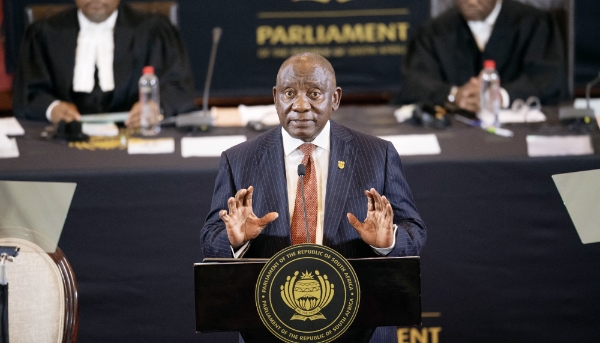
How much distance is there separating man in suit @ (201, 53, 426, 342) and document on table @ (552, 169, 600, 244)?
0.37m

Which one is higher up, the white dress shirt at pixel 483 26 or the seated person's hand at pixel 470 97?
the white dress shirt at pixel 483 26

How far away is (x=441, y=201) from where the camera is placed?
11.5 feet

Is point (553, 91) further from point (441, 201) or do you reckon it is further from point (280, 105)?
point (280, 105)

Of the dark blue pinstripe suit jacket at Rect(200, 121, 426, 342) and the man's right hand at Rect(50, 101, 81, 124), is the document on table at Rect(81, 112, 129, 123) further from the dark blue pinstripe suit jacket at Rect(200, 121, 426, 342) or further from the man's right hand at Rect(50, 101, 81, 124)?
the dark blue pinstripe suit jacket at Rect(200, 121, 426, 342)

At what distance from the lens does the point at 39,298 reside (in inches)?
85.7

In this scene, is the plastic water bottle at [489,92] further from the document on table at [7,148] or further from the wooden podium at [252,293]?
the wooden podium at [252,293]

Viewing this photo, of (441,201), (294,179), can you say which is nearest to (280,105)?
(294,179)

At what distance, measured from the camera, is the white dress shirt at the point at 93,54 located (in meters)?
4.82

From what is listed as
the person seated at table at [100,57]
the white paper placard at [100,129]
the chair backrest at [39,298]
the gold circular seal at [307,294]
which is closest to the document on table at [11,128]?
the white paper placard at [100,129]

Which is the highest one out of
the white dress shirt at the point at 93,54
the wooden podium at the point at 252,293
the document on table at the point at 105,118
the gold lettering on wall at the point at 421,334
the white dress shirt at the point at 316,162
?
the white dress shirt at the point at 93,54

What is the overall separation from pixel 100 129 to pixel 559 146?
2046 millimetres

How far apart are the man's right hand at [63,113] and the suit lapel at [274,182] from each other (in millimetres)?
2266

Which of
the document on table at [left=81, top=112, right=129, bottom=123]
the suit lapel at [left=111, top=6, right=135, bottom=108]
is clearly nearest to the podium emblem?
the document on table at [left=81, top=112, right=129, bottom=123]

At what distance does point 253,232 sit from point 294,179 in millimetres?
265
